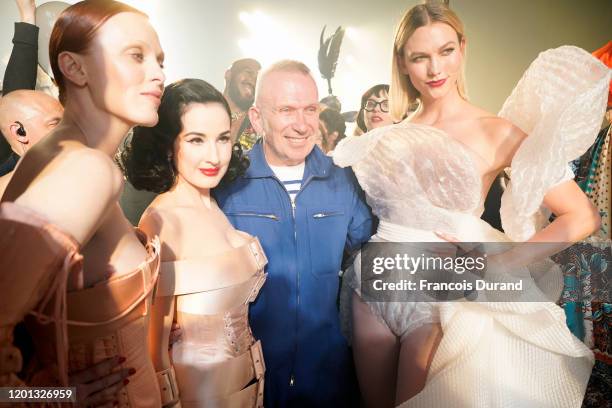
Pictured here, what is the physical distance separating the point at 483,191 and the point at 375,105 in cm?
52

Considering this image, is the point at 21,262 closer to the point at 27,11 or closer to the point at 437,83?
the point at 27,11

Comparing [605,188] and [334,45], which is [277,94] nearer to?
[334,45]

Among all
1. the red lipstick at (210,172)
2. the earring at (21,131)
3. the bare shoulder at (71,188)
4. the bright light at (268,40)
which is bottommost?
the bare shoulder at (71,188)

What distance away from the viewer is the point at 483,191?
63.6 inches

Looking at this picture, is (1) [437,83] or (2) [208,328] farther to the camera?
(1) [437,83]

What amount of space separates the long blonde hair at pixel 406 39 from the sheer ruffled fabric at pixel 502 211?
10cm

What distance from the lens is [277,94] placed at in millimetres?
1661

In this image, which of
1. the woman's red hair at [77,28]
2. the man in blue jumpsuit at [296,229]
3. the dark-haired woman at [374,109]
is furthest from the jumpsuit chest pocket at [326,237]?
the woman's red hair at [77,28]

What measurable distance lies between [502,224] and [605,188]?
51 cm

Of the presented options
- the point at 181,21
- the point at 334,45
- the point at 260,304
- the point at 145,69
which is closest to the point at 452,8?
the point at 334,45

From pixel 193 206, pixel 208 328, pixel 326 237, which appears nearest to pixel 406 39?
pixel 326 237

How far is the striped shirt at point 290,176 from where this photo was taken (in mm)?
1726

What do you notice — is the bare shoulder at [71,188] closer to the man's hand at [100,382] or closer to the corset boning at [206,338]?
the man's hand at [100,382]

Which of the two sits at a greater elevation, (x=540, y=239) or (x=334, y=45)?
(x=334, y=45)
